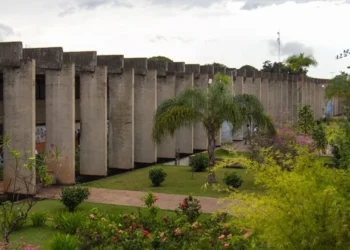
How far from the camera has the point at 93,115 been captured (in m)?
20.5

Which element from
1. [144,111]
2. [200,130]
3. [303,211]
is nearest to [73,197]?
[303,211]

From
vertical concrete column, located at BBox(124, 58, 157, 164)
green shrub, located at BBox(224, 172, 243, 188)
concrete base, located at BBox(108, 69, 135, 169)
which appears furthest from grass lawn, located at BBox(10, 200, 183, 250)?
vertical concrete column, located at BBox(124, 58, 157, 164)

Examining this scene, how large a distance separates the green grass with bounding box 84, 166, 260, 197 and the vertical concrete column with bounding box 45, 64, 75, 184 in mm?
1106

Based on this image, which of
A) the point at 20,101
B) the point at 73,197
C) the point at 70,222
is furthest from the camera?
the point at 20,101

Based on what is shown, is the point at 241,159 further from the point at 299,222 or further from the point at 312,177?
the point at 299,222

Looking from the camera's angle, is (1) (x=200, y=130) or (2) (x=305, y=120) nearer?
(1) (x=200, y=130)

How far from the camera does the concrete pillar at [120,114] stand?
73.0 feet

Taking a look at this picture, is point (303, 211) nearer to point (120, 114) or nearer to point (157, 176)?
point (157, 176)

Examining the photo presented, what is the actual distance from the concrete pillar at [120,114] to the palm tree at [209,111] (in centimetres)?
495

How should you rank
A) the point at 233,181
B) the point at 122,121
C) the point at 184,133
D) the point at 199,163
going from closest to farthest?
1. the point at 233,181
2. the point at 199,163
3. the point at 122,121
4. the point at 184,133

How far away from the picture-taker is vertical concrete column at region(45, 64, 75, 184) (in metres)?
18.2

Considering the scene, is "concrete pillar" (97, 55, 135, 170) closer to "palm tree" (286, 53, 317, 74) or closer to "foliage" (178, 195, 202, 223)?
"foliage" (178, 195, 202, 223)

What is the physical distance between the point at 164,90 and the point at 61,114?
938 cm

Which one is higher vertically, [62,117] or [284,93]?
[284,93]
